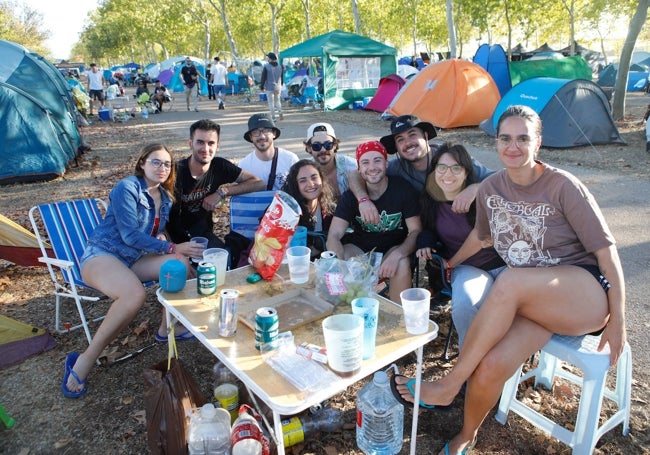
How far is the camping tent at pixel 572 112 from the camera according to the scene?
880cm

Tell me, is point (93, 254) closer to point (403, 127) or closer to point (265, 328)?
point (265, 328)

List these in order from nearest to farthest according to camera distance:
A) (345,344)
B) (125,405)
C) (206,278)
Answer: (345,344)
(206,278)
(125,405)

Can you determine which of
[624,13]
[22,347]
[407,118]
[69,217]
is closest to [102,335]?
[22,347]

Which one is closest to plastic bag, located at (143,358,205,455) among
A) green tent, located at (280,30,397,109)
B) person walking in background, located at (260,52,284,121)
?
person walking in background, located at (260,52,284,121)

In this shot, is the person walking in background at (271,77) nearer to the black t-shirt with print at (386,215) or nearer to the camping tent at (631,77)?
the black t-shirt with print at (386,215)

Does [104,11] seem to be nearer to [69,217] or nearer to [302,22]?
[302,22]

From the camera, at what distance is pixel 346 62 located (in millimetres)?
16375

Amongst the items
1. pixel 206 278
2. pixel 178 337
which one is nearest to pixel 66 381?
pixel 178 337

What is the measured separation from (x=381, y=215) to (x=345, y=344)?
1.75 meters

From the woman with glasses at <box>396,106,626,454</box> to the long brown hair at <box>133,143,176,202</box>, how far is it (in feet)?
7.09

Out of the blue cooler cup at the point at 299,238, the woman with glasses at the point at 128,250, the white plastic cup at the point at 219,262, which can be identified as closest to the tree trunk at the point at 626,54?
the blue cooler cup at the point at 299,238

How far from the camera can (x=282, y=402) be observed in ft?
5.16

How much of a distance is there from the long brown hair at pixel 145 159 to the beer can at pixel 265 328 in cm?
181

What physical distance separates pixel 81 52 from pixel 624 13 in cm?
10849
